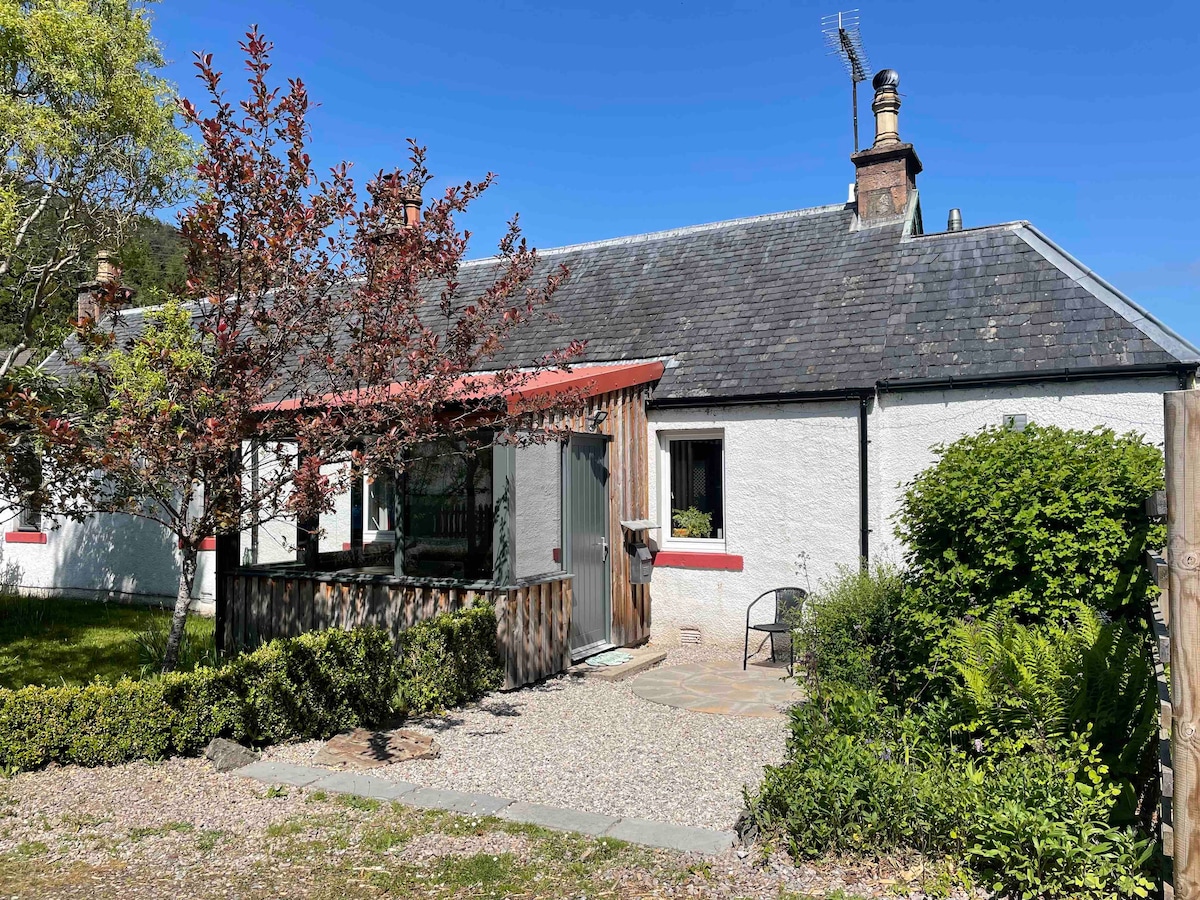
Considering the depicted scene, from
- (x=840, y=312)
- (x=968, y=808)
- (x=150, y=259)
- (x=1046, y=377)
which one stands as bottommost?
(x=968, y=808)

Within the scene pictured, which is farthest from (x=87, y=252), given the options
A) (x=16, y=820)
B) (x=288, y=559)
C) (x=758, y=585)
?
(x=758, y=585)

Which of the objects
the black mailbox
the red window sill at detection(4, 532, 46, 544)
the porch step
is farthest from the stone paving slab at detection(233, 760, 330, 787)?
the red window sill at detection(4, 532, 46, 544)

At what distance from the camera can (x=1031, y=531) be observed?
5559 mm

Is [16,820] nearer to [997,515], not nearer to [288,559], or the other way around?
[288,559]

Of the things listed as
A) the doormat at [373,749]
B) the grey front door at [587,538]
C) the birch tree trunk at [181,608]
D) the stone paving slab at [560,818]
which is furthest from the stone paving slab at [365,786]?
the grey front door at [587,538]

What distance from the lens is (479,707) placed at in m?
8.06

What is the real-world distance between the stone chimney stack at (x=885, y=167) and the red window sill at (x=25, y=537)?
1610 cm

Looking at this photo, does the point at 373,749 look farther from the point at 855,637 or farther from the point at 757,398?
the point at 757,398

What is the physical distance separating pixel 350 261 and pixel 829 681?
15.9ft

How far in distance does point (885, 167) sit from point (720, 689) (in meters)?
8.71

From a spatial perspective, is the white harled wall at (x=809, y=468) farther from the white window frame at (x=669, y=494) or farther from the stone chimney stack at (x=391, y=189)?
the stone chimney stack at (x=391, y=189)

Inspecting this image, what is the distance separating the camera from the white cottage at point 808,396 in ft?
31.0

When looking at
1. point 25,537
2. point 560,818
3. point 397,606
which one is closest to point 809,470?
point 397,606

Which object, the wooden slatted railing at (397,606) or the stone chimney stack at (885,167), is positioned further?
the stone chimney stack at (885,167)
